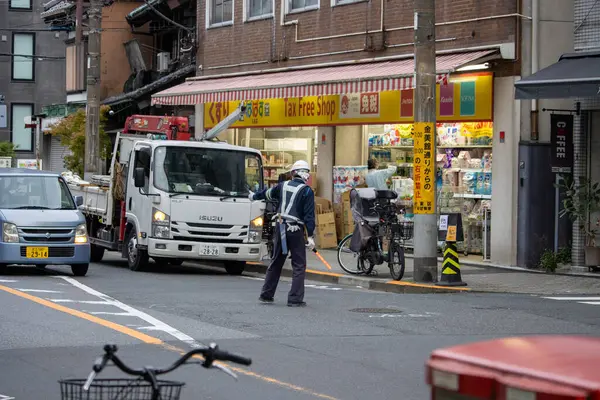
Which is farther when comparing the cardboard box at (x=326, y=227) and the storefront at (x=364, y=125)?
the cardboard box at (x=326, y=227)

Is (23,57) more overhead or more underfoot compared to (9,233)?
more overhead

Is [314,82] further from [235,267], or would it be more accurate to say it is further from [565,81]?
[565,81]

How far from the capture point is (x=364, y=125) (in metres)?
26.6

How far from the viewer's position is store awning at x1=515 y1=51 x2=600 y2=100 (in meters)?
19.2

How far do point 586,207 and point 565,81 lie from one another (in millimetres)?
2477

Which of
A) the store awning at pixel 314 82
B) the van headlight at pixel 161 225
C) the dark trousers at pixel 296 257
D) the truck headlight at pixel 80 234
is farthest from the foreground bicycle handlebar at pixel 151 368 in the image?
the store awning at pixel 314 82

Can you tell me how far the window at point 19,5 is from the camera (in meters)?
63.2

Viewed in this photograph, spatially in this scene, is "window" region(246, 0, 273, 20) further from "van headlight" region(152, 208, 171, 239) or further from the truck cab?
"van headlight" region(152, 208, 171, 239)

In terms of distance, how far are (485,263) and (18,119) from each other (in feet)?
151

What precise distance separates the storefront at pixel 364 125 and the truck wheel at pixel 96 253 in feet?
18.1

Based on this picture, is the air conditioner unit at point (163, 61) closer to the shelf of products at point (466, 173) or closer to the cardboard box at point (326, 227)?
the cardboard box at point (326, 227)

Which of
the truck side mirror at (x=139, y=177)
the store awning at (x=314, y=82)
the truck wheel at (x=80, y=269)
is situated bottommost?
the truck wheel at (x=80, y=269)

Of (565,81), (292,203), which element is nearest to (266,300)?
(292,203)

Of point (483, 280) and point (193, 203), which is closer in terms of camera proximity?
point (483, 280)
